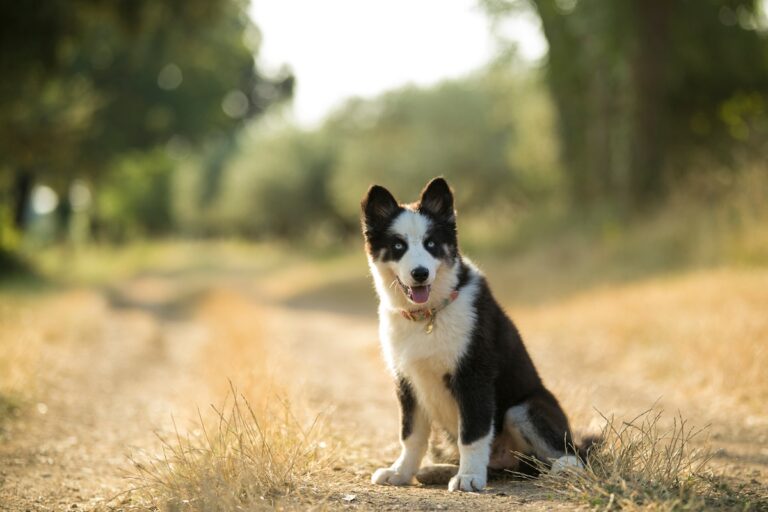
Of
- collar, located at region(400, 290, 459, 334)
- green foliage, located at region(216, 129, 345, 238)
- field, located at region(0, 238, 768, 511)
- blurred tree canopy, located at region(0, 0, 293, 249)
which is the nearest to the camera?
field, located at region(0, 238, 768, 511)

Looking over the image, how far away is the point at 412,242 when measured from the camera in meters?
4.69

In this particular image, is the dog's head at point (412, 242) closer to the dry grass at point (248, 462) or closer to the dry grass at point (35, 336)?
the dry grass at point (248, 462)

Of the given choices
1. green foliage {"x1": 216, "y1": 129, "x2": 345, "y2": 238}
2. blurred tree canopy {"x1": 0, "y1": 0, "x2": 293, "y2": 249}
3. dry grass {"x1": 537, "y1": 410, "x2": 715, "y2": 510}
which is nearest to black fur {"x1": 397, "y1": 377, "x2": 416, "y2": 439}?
dry grass {"x1": 537, "y1": 410, "x2": 715, "y2": 510}

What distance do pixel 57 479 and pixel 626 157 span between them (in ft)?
45.7

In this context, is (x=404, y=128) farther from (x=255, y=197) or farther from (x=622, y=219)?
(x=622, y=219)

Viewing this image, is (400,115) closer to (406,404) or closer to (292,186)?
(292,186)

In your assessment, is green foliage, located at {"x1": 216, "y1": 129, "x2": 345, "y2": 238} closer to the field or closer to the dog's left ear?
the field

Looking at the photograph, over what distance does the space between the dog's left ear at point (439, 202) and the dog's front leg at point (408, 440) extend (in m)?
1.05

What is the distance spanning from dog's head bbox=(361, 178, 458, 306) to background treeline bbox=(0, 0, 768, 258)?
991 cm

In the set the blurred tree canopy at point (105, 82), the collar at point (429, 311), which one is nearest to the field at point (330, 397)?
the collar at point (429, 311)

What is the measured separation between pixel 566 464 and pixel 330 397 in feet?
13.5

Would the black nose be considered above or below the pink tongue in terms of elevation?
above

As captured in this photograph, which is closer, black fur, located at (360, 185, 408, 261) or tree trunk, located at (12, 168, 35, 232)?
black fur, located at (360, 185, 408, 261)

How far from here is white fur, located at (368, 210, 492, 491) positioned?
4.59m
